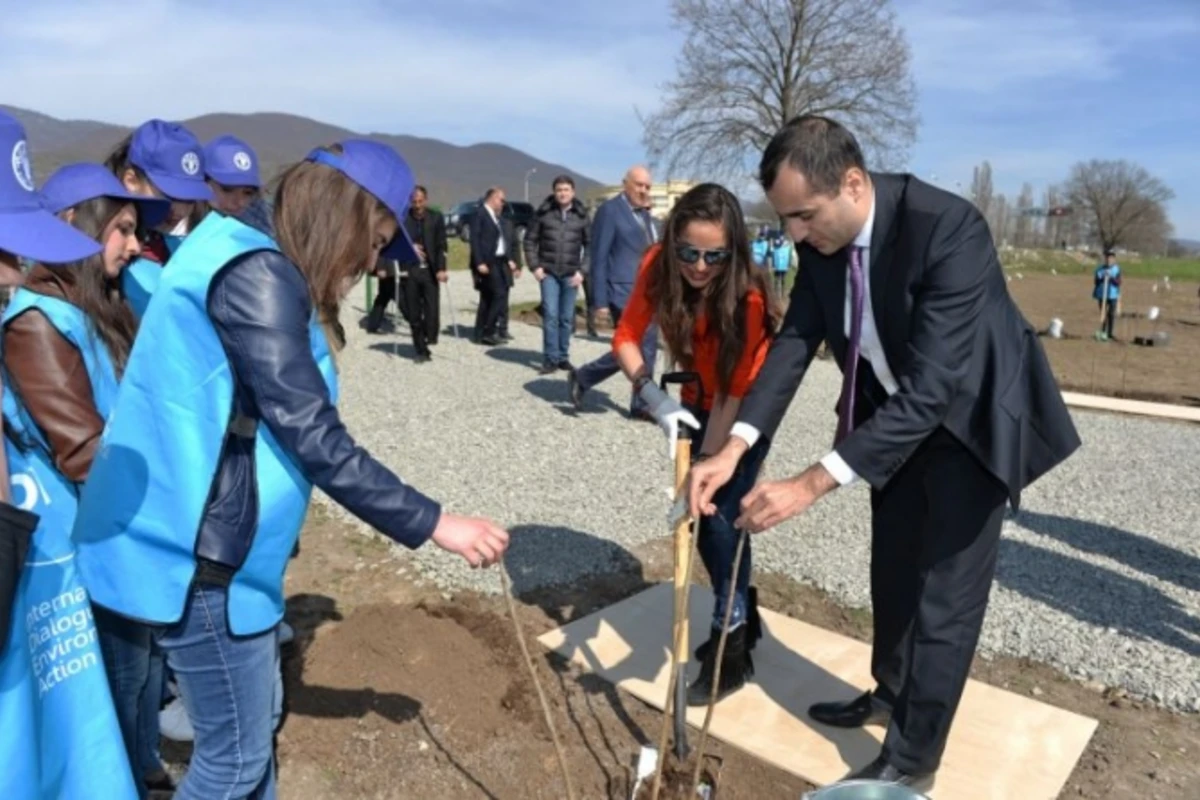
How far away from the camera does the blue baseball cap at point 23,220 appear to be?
4.45ft

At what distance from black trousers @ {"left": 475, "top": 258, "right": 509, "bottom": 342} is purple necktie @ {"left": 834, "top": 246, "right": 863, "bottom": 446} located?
30.7 ft

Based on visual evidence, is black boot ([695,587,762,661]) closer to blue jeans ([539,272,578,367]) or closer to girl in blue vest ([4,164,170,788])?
girl in blue vest ([4,164,170,788])

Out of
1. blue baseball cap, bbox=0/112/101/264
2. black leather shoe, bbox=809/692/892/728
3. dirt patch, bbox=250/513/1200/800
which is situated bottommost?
dirt patch, bbox=250/513/1200/800

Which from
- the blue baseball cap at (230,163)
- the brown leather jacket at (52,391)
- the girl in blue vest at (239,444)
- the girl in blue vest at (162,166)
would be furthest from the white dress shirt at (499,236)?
the girl in blue vest at (239,444)

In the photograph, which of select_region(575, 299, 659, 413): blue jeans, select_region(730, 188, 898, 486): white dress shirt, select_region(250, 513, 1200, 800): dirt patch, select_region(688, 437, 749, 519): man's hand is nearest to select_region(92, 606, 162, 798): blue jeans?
select_region(250, 513, 1200, 800): dirt patch

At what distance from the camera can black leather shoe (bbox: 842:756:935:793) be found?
284cm

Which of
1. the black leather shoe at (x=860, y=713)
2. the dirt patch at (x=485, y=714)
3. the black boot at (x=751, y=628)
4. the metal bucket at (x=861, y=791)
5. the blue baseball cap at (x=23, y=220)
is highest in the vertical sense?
the blue baseball cap at (x=23, y=220)

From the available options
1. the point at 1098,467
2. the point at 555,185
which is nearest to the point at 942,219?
the point at 1098,467

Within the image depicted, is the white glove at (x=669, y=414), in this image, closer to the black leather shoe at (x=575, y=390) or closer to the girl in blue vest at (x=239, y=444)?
the girl in blue vest at (x=239, y=444)

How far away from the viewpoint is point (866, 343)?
275 cm

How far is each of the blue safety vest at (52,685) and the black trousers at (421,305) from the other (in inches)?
359

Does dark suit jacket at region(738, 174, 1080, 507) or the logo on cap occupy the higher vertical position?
the logo on cap

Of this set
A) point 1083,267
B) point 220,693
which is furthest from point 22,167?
point 1083,267

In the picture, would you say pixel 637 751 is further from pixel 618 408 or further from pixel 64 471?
pixel 618 408
